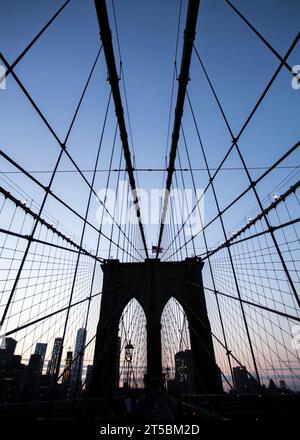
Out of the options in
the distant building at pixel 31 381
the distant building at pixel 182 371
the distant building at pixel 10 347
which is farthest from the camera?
the distant building at pixel 31 381

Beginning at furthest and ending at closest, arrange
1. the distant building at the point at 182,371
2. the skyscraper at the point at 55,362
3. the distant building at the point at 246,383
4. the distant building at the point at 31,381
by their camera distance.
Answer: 1. the distant building at the point at 31,381
2. the distant building at the point at 246,383
3. the distant building at the point at 182,371
4. the skyscraper at the point at 55,362

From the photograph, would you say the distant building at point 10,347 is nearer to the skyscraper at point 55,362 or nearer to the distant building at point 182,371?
the skyscraper at point 55,362

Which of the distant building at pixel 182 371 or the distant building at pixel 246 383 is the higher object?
the distant building at pixel 182 371

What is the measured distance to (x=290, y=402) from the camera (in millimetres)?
7258

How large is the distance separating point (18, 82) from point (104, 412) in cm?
823

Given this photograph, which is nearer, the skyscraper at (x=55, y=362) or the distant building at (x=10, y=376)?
the skyscraper at (x=55, y=362)

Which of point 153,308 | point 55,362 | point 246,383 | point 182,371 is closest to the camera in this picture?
point 153,308

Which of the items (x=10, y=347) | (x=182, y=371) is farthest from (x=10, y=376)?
(x=182, y=371)

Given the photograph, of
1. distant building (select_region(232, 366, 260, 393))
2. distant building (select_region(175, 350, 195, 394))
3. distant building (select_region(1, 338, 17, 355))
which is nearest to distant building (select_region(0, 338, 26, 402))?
distant building (select_region(1, 338, 17, 355))

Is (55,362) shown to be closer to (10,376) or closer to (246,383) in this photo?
(246,383)

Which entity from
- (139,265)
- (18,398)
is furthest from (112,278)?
(18,398)

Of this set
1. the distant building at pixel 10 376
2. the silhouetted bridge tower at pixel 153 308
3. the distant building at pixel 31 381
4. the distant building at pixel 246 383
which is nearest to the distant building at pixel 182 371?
the silhouetted bridge tower at pixel 153 308

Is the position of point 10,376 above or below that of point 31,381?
above
